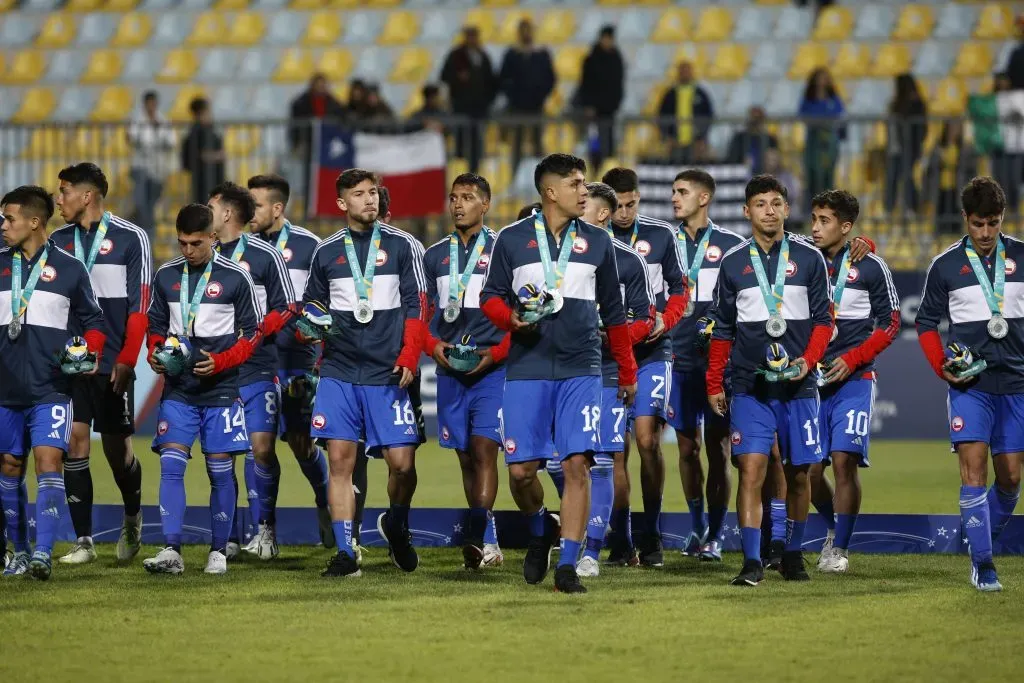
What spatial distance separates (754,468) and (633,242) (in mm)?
2081

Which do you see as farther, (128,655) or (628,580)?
(628,580)

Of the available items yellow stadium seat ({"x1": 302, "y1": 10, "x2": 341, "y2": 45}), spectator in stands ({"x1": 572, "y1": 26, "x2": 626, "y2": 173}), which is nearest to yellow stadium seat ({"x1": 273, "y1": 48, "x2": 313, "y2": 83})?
yellow stadium seat ({"x1": 302, "y1": 10, "x2": 341, "y2": 45})

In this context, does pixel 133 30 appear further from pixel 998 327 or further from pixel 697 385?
pixel 998 327

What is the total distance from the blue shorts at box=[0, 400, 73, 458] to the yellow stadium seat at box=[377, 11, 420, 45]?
1510 cm

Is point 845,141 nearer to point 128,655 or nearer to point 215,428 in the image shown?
point 215,428

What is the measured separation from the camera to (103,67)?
24.3 m

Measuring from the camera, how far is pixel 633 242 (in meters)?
10.4

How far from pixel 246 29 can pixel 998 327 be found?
1751 cm

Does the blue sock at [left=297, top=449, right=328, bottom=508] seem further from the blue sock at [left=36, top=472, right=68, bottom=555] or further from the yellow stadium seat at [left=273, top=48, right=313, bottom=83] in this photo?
the yellow stadium seat at [left=273, top=48, right=313, bottom=83]

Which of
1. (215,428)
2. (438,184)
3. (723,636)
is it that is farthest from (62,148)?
(723,636)

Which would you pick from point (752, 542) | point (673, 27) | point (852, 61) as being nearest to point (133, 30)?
point (673, 27)

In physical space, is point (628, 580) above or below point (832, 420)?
below

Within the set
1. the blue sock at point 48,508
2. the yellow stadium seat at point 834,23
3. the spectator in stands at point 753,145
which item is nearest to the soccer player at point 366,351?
the blue sock at point 48,508

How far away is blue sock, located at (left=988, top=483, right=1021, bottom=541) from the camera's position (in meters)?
9.23
